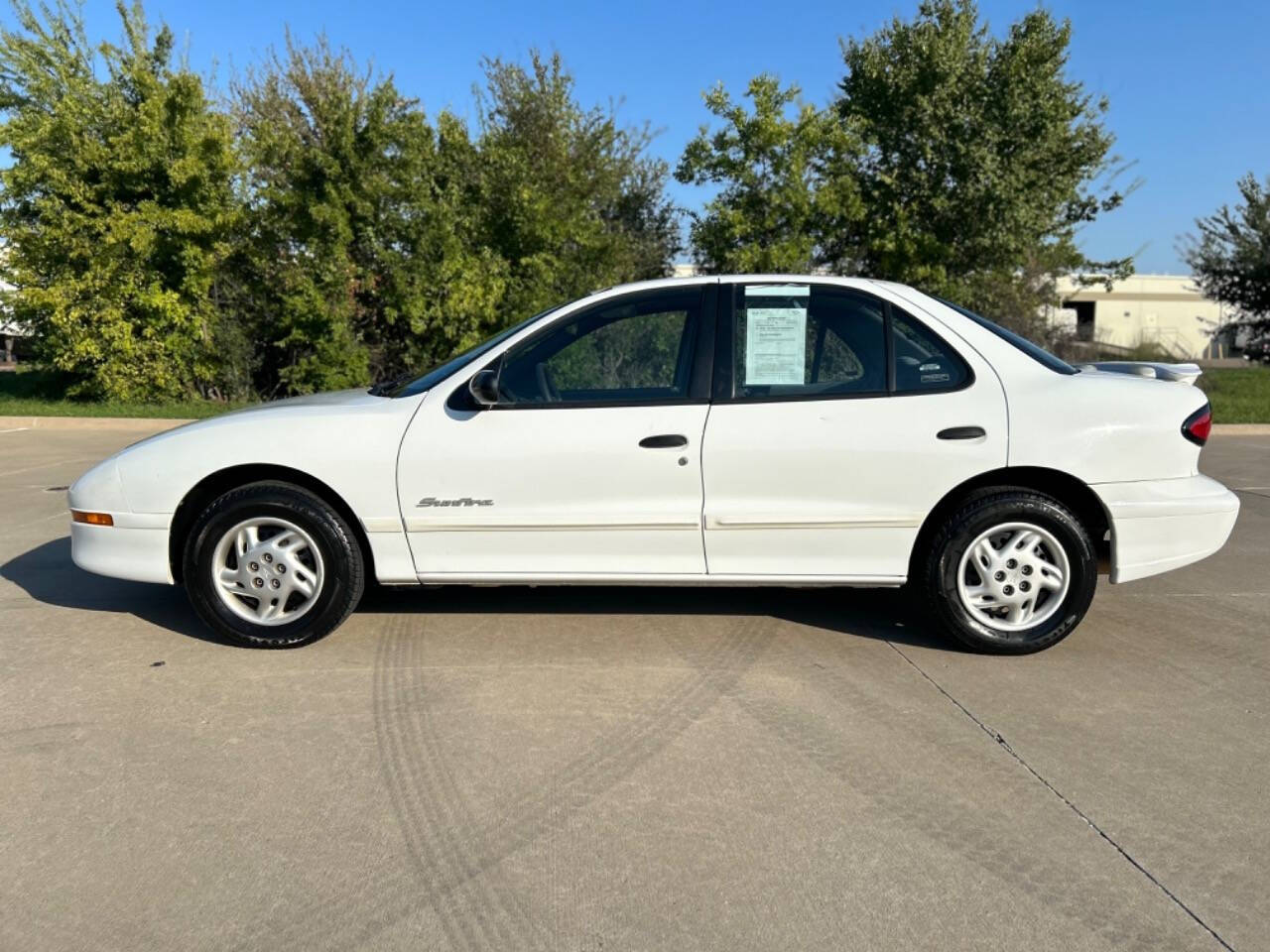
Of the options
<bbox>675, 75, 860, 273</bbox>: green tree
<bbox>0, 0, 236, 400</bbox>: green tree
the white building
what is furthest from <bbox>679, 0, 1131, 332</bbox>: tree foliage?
the white building

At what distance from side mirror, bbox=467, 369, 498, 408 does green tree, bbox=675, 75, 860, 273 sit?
12.6 metres

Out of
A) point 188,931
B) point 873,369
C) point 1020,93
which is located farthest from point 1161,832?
point 1020,93

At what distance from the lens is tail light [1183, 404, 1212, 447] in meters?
4.40

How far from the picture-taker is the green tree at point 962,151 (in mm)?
17219

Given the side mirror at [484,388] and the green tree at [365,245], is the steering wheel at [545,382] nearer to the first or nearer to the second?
the side mirror at [484,388]

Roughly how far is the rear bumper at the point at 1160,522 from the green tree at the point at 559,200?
1246cm

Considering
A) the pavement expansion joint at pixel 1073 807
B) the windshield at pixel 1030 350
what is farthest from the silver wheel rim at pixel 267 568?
the windshield at pixel 1030 350

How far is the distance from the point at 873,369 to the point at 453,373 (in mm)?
1940

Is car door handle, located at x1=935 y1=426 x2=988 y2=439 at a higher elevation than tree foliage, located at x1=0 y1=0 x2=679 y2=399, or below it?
below

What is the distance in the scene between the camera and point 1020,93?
56.2 feet

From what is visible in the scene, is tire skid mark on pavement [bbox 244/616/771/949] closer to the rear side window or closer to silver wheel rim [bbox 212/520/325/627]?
silver wheel rim [bbox 212/520/325/627]

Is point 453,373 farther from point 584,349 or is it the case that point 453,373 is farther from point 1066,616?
point 1066,616

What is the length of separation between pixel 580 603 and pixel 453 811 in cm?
230

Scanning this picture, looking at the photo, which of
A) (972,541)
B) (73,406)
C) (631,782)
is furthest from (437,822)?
(73,406)
